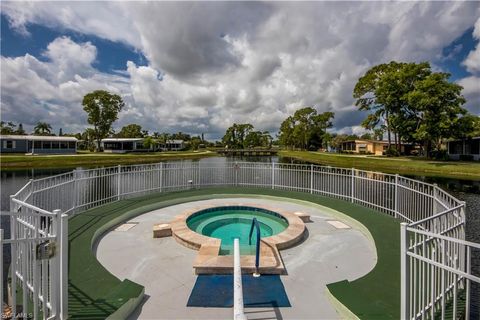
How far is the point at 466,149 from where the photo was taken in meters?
35.0

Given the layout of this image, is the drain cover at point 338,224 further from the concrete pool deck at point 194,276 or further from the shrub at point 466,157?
the shrub at point 466,157

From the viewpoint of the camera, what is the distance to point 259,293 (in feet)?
13.4

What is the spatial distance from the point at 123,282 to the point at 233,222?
4.94 meters

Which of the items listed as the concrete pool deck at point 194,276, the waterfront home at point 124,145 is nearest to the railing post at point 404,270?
the concrete pool deck at point 194,276

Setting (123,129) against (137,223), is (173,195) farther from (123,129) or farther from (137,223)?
(123,129)

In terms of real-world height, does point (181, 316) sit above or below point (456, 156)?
below

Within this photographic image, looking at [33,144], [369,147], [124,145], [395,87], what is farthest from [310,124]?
[33,144]

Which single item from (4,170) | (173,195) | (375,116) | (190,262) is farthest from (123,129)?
(190,262)

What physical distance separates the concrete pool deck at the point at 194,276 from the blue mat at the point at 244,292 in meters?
0.11

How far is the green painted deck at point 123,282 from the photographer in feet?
11.1

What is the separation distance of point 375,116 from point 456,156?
1182 centimetres

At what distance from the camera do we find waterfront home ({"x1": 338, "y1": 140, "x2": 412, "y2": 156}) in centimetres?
5315

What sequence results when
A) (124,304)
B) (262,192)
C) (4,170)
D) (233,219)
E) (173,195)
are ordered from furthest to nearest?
1. (4,170)
2. (262,192)
3. (173,195)
4. (233,219)
5. (124,304)

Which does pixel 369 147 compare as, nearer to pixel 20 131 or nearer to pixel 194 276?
pixel 194 276
